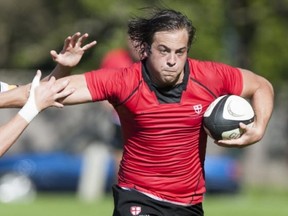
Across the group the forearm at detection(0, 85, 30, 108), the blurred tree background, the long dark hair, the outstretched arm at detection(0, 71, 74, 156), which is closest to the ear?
the long dark hair

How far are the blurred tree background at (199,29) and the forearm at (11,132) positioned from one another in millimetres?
13801

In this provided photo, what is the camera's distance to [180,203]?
298 inches

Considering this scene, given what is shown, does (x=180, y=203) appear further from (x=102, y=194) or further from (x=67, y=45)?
(x=102, y=194)

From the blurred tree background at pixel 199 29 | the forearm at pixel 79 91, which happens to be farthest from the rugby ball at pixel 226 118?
the blurred tree background at pixel 199 29

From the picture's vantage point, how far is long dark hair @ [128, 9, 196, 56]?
7.48 m

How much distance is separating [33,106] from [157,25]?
3.84 ft

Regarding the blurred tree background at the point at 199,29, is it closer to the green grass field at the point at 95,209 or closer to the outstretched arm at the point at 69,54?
the green grass field at the point at 95,209

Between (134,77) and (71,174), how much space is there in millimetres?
11989

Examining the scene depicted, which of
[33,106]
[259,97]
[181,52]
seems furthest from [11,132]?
[259,97]

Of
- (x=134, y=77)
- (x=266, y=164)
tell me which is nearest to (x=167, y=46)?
(x=134, y=77)

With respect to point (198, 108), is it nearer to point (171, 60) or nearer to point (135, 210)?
point (171, 60)

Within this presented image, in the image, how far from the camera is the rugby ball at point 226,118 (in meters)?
7.38

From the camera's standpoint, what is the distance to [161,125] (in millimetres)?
7449

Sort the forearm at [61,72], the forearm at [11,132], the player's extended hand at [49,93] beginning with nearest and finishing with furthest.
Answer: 1. the forearm at [11,132]
2. the player's extended hand at [49,93]
3. the forearm at [61,72]
